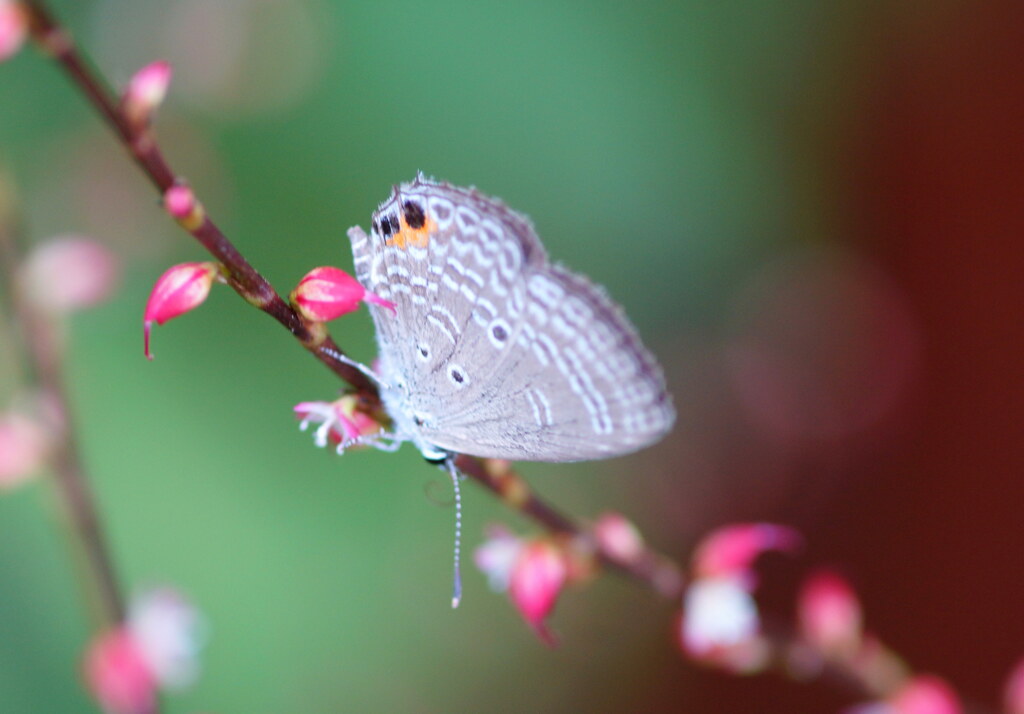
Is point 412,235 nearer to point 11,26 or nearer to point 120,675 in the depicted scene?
point 11,26

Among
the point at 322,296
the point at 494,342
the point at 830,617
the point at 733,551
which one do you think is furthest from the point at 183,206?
the point at 830,617

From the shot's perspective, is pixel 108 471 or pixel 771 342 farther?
pixel 771 342

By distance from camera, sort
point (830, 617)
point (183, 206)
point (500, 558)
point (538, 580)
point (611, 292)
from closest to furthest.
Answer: point (183, 206) → point (538, 580) → point (500, 558) → point (830, 617) → point (611, 292)

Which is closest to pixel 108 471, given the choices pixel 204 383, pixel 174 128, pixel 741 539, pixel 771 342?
pixel 204 383

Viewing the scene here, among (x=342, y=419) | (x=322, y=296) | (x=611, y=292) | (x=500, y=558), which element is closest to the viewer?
(x=322, y=296)

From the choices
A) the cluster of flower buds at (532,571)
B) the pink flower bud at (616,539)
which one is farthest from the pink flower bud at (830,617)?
the cluster of flower buds at (532,571)

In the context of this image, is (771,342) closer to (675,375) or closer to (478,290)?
(675,375)

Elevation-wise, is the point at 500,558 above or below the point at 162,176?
below
